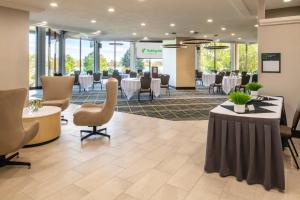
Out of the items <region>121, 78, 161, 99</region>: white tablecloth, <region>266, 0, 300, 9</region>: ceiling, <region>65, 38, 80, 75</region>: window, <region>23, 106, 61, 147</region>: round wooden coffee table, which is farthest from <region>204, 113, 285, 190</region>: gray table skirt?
<region>65, 38, 80, 75</region>: window

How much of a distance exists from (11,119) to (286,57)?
4868mm

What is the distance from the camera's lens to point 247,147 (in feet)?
8.95

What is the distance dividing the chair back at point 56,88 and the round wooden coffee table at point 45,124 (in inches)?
66.9

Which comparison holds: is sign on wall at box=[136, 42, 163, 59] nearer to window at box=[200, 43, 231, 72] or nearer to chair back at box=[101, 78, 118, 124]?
window at box=[200, 43, 231, 72]

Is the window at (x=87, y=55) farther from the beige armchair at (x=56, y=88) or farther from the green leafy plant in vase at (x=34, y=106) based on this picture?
the green leafy plant in vase at (x=34, y=106)

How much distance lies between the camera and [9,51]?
6.36 meters

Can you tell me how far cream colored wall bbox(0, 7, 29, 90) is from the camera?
620 centimetres

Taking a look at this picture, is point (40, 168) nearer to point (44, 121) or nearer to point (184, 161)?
point (44, 121)

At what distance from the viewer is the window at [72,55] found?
575 inches

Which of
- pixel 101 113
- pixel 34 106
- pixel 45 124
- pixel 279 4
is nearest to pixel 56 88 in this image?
pixel 34 106

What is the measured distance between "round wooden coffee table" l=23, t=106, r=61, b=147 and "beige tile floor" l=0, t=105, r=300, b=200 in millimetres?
148

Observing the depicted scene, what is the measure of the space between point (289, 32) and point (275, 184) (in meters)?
3.27

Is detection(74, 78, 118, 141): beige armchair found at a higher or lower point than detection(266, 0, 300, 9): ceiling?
lower

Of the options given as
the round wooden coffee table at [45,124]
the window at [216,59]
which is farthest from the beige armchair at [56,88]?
the window at [216,59]
